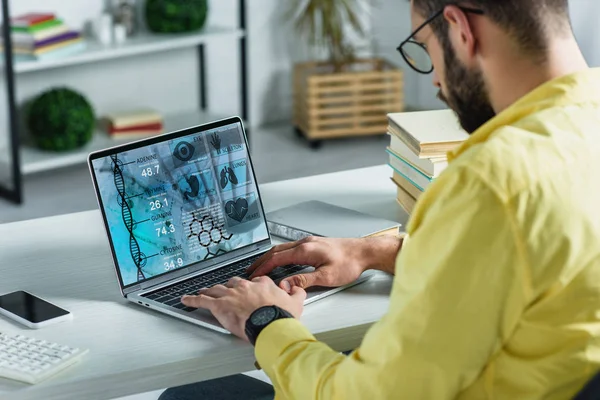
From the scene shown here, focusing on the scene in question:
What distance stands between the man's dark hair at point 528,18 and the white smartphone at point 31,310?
2.38 ft

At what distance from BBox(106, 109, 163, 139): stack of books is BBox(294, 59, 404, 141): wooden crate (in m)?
0.72

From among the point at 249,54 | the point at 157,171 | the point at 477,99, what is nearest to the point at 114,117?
the point at 249,54

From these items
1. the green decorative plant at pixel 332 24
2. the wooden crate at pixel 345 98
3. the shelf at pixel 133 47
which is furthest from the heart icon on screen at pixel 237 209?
the green decorative plant at pixel 332 24

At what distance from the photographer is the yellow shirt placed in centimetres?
100

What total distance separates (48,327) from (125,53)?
2.88 m

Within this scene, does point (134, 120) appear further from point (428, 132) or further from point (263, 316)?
point (263, 316)

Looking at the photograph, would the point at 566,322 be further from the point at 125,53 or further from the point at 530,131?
the point at 125,53

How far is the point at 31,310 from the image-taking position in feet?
4.72

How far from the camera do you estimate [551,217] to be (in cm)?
100

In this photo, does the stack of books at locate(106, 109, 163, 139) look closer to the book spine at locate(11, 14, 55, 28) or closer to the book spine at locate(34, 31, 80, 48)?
the book spine at locate(34, 31, 80, 48)

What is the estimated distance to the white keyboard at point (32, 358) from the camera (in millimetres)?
1245

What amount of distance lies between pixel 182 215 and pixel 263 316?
0.32 metres

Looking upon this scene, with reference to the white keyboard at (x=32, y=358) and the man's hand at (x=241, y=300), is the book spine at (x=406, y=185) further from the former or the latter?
the white keyboard at (x=32, y=358)

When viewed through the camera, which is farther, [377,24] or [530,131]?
[377,24]
